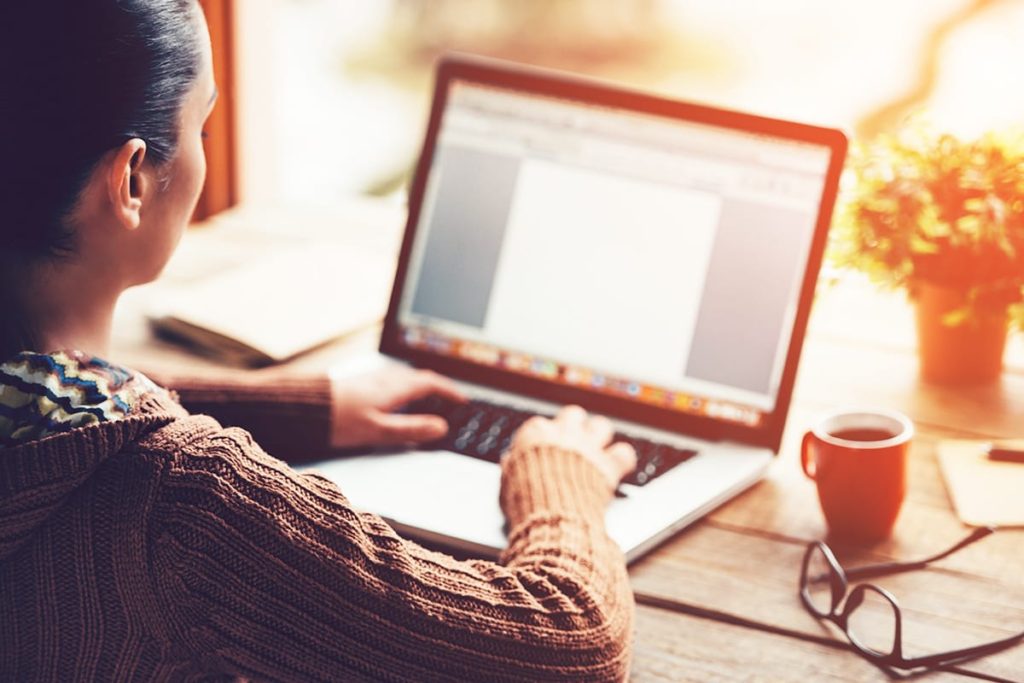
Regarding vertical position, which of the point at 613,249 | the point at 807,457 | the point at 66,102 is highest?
the point at 66,102

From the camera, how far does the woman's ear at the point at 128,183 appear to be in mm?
693

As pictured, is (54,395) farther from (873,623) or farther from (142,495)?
(873,623)

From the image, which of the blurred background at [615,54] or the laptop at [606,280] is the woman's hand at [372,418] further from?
the blurred background at [615,54]

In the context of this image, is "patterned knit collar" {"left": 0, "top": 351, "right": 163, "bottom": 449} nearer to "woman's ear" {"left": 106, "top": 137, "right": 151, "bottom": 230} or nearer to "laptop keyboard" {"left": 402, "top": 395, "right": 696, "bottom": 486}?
"woman's ear" {"left": 106, "top": 137, "right": 151, "bottom": 230}

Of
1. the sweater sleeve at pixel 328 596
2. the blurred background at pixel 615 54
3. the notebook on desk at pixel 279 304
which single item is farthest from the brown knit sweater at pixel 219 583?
the blurred background at pixel 615 54

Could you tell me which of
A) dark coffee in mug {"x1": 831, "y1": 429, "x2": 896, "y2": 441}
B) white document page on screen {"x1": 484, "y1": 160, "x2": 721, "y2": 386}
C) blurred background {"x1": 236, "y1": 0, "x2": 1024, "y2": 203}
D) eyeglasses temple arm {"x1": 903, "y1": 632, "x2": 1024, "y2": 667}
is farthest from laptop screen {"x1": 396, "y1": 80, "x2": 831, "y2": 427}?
blurred background {"x1": 236, "y1": 0, "x2": 1024, "y2": 203}

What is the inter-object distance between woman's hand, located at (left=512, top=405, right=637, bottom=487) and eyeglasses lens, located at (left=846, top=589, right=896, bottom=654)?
224mm

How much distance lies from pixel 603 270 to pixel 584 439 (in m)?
0.21

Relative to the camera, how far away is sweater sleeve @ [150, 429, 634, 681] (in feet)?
2.23

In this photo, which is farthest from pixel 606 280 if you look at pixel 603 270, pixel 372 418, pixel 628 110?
pixel 372 418

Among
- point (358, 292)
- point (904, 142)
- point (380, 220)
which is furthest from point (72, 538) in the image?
point (380, 220)

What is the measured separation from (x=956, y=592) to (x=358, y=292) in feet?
2.62

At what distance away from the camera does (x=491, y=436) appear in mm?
1110

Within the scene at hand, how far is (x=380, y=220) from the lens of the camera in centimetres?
171
